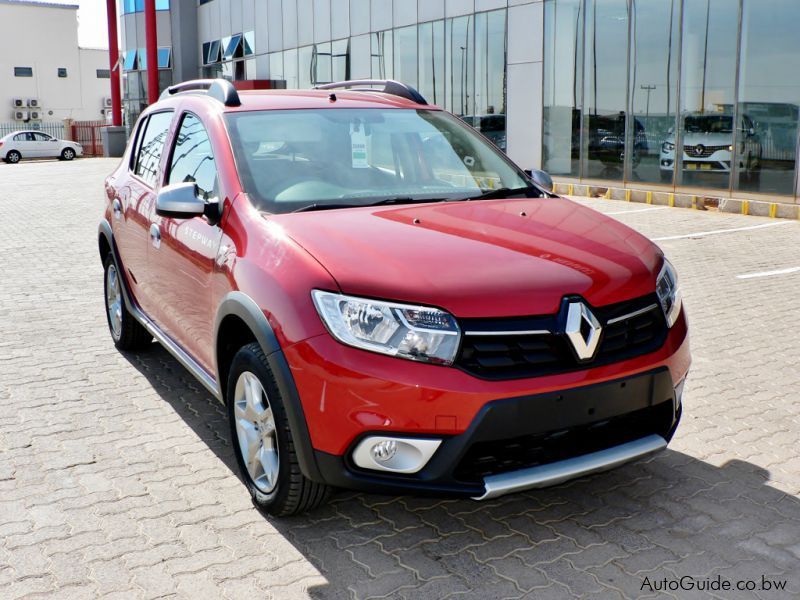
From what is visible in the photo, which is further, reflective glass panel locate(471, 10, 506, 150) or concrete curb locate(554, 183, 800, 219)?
reflective glass panel locate(471, 10, 506, 150)

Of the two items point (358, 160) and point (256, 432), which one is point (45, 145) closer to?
point (358, 160)

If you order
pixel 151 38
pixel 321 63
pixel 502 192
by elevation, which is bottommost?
pixel 502 192

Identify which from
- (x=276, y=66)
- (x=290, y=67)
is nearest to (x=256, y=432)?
(x=290, y=67)

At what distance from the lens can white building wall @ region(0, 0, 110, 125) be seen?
2375 inches

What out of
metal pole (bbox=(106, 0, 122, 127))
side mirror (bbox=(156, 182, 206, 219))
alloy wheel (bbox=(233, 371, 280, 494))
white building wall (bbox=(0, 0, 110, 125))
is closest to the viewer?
alloy wheel (bbox=(233, 371, 280, 494))

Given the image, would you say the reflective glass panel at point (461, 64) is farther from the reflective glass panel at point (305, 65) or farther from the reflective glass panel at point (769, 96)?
the reflective glass panel at point (305, 65)

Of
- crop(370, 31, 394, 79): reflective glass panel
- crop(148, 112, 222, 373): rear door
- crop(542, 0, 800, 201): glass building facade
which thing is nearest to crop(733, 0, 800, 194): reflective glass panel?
crop(542, 0, 800, 201): glass building facade

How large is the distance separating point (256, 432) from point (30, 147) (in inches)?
1484

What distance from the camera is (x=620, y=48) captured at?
56.9 feet

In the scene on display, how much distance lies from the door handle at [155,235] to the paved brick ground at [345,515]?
3.28 feet

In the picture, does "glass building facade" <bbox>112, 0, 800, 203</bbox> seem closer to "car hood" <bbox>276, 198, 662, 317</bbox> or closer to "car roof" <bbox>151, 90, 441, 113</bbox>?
"car roof" <bbox>151, 90, 441, 113</bbox>

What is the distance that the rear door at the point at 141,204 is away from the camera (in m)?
5.06

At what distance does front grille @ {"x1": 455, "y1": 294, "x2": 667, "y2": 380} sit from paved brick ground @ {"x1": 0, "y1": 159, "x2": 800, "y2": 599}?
78 cm

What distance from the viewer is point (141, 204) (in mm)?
5160
